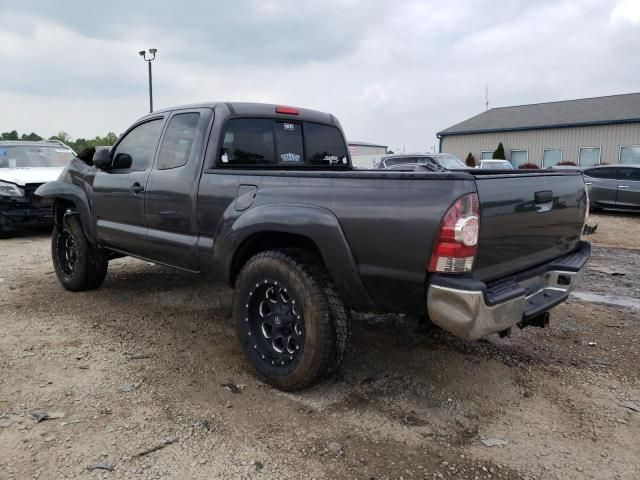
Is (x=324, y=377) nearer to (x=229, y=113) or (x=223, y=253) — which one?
(x=223, y=253)

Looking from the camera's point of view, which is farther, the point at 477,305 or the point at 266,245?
the point at 266,245

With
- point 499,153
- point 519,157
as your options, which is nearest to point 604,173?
point 499,153

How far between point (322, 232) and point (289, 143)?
5.49 feet

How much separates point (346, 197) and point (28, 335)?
3137 mm

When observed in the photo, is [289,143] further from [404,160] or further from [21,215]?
[404,160]

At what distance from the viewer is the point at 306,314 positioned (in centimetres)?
304

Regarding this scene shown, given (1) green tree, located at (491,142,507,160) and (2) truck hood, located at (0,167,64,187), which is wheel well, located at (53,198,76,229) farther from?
(1) green tree, located at (491,142,507,160)

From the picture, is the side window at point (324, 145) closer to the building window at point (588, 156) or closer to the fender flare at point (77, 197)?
the fender flare at point (77, 197)

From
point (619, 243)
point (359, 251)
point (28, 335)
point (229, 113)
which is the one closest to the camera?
point (359, 251)

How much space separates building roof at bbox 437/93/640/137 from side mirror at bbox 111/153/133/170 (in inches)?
1024

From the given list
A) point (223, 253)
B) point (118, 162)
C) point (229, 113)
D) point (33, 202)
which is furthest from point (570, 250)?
point (33, 202)

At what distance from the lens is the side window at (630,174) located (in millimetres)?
13533

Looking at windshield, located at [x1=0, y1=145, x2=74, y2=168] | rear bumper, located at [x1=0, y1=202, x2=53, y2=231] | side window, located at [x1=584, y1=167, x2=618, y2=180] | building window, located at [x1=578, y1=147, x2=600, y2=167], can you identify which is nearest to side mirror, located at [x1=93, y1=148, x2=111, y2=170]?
rear bumper, located at [x1=0, y1=202, x2=53, y2=231]

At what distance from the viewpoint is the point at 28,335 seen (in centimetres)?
427
